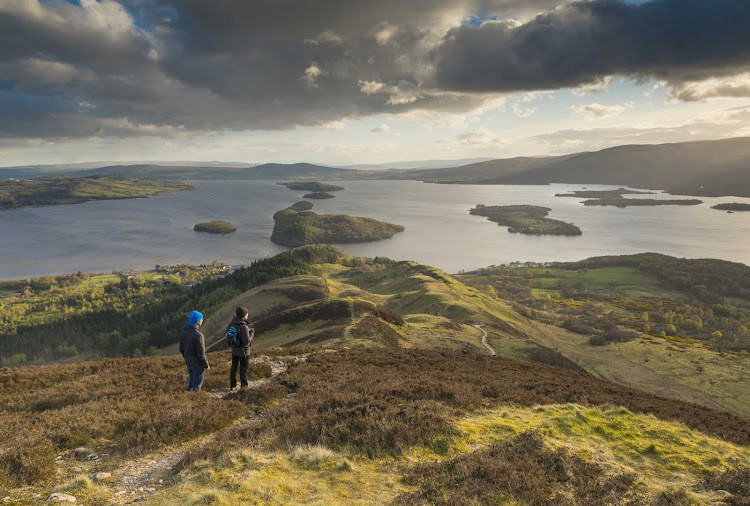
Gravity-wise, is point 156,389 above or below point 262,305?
above

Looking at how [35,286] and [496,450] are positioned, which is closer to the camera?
[496,450]

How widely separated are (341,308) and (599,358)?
5307 centimetres

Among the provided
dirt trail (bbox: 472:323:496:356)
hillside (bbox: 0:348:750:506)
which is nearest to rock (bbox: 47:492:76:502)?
hillside (bbox: 0:348:750:506)

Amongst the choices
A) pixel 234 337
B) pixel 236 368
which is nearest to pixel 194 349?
pixel 234 337

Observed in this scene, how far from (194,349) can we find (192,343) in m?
0.38

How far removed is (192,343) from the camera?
16.2m

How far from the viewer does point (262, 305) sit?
8331 centimetres

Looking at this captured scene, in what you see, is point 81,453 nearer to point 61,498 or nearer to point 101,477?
point 101,477

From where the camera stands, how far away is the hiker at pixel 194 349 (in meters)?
16.0

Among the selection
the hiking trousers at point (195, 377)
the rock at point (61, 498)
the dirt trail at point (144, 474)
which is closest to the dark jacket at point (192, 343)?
the hiking trousers at point (195, 377)

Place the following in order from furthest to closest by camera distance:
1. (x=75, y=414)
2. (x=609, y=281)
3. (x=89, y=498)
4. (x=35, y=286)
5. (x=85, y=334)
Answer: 1. (x=35, y=286)
2. (x=609, y=281)
3. (x=85, y=334)
4. (x=75, y=414)
5. (x=89, y=498)

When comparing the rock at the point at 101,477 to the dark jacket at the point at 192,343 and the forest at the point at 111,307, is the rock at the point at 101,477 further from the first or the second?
the forest at the point at 111,307

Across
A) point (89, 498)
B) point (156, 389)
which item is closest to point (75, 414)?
point (156, 389)

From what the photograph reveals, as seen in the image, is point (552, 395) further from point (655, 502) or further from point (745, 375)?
point (745, 375)
